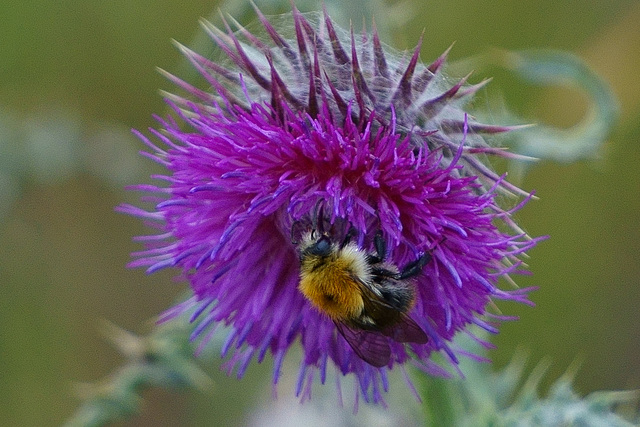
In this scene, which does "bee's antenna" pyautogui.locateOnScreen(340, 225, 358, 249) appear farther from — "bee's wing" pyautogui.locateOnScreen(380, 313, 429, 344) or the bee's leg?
"bee's wing" pyautogui.locateOnScreen(380, 313, 429, 344)

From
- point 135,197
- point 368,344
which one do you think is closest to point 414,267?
point 368,344

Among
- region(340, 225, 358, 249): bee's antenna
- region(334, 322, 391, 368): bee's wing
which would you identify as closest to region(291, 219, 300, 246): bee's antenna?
region(340, 225, 358, 249): bee's antenna

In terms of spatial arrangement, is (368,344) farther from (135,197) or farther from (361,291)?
(135,197)

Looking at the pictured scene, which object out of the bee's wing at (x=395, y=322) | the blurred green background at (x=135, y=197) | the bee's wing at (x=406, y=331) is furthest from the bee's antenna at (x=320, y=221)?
the blurred green background at (x=135, y=197)

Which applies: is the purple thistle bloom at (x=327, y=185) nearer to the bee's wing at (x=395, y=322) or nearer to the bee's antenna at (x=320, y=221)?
the bee's antenna at (x=320, y=221)

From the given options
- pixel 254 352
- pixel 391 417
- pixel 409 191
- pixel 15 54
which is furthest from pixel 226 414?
pixel 409 191

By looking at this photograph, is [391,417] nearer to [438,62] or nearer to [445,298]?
[445,298]
